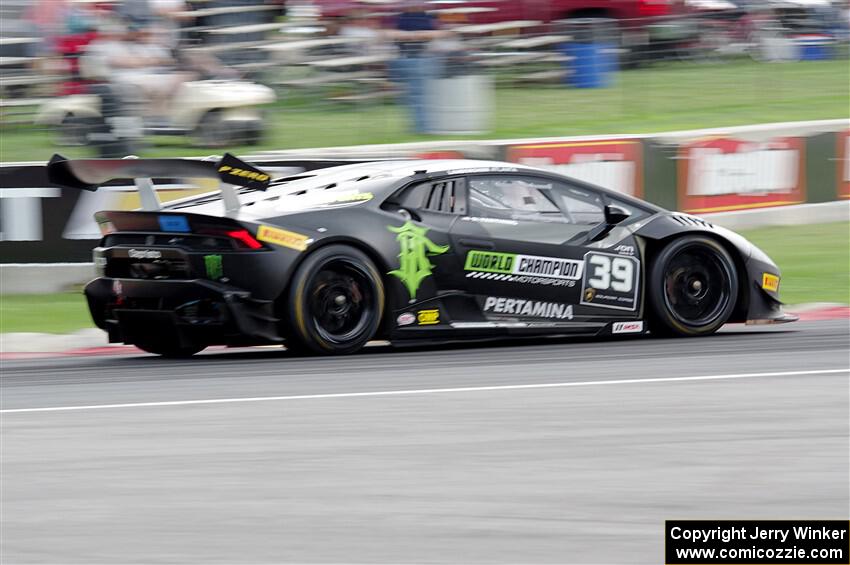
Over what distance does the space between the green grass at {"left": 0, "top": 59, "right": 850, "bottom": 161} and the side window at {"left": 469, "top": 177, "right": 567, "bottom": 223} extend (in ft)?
17.4

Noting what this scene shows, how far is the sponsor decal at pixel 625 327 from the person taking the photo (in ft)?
29.1

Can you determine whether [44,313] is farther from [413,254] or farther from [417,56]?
[417,56]

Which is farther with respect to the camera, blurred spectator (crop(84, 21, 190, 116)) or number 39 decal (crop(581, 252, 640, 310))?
blurred spectator (crop(84, 21, 190, 116))

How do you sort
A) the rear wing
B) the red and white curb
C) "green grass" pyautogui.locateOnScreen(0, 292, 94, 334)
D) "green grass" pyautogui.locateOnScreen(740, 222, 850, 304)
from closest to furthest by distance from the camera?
the rear wing, the red and white curb, "green grass" pyautogui.locateOnScreen(0, 292, 94, 334), "green grass" pyautogui.locateOnScreen(740, 222, 850, 304)

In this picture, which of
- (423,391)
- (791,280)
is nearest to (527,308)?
(423,391)

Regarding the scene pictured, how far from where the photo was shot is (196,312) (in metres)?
7.99

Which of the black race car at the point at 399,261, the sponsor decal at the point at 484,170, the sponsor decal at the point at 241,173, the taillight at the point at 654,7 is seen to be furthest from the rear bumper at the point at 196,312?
the taillight at the point at 654,7

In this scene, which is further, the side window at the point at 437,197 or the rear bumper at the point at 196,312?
the side window at the point at 437,197

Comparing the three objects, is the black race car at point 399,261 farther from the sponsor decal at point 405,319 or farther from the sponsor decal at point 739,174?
the sponsor decal at point 739,174

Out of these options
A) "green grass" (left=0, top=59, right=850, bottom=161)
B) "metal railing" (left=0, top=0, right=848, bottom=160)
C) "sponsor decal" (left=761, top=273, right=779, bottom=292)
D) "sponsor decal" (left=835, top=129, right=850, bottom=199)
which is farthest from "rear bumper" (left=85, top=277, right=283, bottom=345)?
"sponsor decal" (left=835, top=129, right=850, bottom=199)

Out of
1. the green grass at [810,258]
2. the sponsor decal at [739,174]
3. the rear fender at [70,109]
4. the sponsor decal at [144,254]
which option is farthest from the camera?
the sponsor decal at [739,174]

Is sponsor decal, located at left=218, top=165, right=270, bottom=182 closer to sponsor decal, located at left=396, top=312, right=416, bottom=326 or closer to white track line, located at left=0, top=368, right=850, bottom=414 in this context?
sponsor decal, located at left=396, top=312, right=416, bottom=326

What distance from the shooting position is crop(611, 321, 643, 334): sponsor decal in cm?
886

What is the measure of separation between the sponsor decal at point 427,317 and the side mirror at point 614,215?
1331 millimetres
